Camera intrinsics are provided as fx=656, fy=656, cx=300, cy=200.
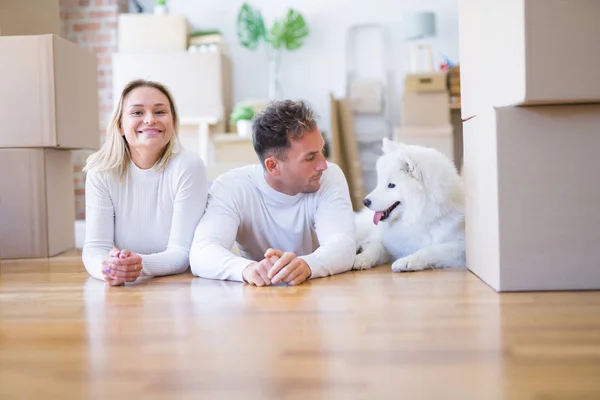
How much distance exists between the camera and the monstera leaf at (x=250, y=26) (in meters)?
5.49

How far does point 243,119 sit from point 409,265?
320 centimetres

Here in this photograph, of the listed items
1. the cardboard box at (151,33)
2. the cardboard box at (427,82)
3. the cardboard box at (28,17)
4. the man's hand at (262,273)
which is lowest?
the man's hand at (262,273)

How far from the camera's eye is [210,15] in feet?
19.0

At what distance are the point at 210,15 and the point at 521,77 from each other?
456cm

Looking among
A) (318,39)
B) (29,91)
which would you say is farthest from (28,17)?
(318,39)

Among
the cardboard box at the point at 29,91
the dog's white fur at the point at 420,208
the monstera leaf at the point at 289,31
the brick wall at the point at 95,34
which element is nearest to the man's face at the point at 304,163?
the dog's white fur at the point at 420,208

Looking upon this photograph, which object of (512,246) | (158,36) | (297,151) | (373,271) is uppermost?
(158,36)

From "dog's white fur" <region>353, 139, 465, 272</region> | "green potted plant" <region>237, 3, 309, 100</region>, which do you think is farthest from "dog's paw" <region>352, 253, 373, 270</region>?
"green potted plant" <region>237, 3, 309, 100</region>

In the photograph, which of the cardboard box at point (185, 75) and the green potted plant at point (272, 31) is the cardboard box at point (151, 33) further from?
the green potted plant at point (272, 31)

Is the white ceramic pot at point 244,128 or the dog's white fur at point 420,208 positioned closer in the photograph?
the dog's white fur at point 420,208

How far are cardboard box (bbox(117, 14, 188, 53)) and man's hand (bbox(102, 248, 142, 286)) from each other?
3494 mm

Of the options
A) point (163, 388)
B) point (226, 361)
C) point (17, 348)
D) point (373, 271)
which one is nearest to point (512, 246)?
point (373, 271)

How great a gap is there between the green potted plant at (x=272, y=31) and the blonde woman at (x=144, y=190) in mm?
3359

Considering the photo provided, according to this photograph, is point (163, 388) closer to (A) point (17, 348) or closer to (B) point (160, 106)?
(A) point (17, 348)
